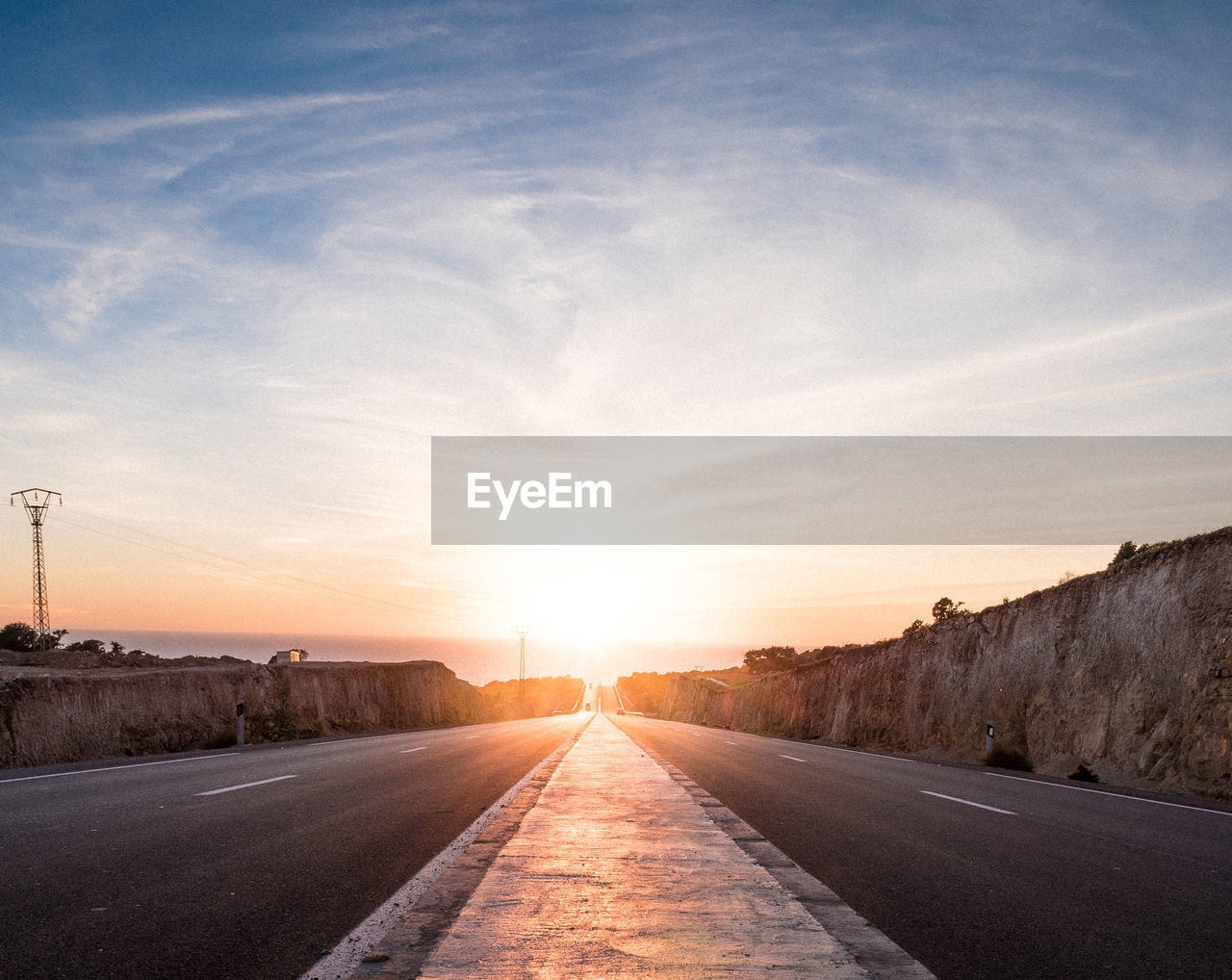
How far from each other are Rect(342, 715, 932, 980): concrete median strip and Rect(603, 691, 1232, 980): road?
0.46 metres

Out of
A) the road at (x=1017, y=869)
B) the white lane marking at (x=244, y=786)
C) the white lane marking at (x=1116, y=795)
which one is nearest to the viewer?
the road at (x=1017, y=869)

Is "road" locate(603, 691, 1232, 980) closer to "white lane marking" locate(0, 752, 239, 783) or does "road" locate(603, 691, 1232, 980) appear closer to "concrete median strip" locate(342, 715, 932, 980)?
"concrete median strip" locate(342, 715, 932, 980)

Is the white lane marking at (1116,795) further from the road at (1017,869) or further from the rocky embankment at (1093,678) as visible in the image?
the rocky embankment at (1093,678)

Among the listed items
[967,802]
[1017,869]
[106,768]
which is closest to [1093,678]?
[967,802]

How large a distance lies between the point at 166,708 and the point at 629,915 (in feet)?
73.9

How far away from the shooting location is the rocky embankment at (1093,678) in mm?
18703

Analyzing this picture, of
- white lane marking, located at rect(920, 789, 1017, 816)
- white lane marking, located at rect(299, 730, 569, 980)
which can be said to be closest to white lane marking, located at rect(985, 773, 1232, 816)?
white lane marking, located at rect(920, 789, 1017, 816)

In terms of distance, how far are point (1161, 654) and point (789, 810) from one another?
14.9 meters

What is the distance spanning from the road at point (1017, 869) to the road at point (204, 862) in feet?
11.1

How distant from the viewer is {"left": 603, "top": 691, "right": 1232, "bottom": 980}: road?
191 inches

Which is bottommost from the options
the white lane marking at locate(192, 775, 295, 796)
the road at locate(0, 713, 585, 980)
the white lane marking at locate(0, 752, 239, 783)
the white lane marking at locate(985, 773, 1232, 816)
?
the white lane marking at locate(985, 773, 1232, 816)

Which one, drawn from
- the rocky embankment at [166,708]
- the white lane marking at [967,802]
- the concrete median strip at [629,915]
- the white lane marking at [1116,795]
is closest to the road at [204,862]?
the concrete median strip at [629,915]

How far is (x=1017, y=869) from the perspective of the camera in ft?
23.5

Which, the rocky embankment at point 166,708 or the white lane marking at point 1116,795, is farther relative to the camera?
the rocky embankment at point 166,708
